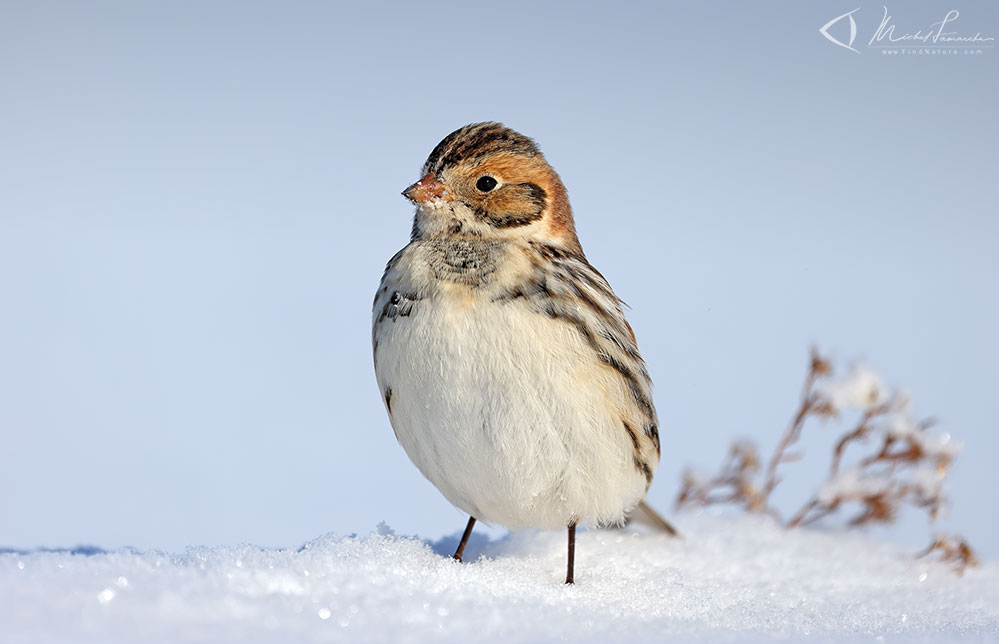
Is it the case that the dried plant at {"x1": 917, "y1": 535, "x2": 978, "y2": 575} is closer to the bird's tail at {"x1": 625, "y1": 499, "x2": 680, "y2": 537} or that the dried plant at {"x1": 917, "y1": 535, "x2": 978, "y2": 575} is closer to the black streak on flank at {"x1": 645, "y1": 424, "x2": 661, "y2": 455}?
the bird's tail at {"x1": 625, "y1": 499, "x2": 680, "y2": 537}

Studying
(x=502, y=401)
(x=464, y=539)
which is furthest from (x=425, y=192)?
(x=464, y=539)

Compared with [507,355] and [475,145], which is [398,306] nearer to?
[507,355]

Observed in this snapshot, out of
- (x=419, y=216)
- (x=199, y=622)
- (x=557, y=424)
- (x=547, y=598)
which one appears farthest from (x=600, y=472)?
(x=199, y=622)

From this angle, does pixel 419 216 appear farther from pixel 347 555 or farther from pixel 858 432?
pixel 858 432

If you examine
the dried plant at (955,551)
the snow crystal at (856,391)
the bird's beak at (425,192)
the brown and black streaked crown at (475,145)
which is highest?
the brown and black streaked crown at (475,145)

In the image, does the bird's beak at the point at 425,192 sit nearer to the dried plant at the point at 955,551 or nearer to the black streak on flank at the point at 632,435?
the black streak on flank at the point at 632,435

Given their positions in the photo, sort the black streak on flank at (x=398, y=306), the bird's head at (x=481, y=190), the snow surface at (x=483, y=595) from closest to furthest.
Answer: the snow surface at (x=483, y=595) < the black streak on flank at (x=398, y=306) < the bird's head at (x=481, y=190)

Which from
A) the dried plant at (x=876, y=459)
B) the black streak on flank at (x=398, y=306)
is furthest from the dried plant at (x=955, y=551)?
the black streak on flank at (x=398, y=306)
